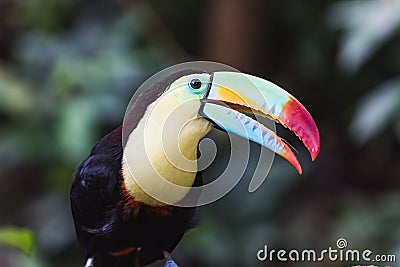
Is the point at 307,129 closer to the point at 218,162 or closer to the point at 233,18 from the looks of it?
the point at 218,162

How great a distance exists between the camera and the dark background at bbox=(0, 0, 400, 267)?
1.95m

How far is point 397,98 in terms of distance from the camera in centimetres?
165

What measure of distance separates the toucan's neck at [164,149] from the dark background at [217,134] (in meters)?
0.99

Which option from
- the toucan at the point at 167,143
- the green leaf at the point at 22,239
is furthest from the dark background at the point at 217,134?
the toucan at the point at 167,143

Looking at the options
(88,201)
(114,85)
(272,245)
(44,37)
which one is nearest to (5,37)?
(44,37)

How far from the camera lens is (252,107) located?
0.77 meters

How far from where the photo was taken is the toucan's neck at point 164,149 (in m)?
0.76

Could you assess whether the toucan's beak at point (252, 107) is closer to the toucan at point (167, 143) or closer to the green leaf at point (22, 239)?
the toucan at point (167, 143)

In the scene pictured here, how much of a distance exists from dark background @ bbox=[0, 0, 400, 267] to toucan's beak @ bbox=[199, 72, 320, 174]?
96cm

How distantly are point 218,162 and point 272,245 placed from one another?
25 centimetres

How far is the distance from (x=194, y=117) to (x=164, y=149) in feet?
0.14

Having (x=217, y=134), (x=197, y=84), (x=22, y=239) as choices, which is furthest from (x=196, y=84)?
(x=217, y=134)

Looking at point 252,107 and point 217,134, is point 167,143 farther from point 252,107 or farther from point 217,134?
point 217,134

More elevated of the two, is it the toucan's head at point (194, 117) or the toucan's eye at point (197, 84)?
the toucan's eye at point (197, 84)
